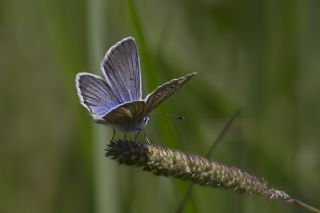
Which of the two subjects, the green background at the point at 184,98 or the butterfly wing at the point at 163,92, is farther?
the green background at the point at 184,98

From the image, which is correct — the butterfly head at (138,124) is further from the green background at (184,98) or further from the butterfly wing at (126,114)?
the green background at (184,98)

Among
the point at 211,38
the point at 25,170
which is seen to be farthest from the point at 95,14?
the point at 25,170

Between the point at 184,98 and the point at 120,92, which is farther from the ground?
the point at 120,92

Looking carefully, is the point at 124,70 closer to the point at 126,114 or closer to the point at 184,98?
the point at 126,114

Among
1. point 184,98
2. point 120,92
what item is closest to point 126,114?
point 120,92

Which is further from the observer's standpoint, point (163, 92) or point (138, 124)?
point (138, 124)

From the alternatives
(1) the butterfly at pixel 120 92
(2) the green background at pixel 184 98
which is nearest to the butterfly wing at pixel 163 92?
(1) the butterfly at pixel 120 92

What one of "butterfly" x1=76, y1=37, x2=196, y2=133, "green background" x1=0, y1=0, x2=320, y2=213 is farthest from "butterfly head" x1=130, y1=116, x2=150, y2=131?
"green background" x1=0, y1=0, x2=320, y2=213
